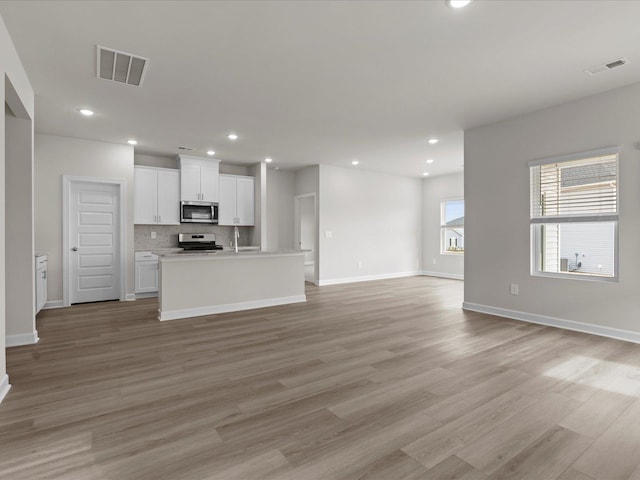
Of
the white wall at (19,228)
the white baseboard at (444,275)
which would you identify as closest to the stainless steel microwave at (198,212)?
the white wall at (19,228)

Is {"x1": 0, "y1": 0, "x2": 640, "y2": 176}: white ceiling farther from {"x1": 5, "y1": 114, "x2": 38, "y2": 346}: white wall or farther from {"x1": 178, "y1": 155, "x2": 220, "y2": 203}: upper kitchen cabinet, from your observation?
{"x1": 178, "y1": 155, "x2": 220, "y2": 203}: upper kitchen cabinet

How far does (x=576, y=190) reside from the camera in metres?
4.06

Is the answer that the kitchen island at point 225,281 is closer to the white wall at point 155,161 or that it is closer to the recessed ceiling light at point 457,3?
the white wall at point 155,161

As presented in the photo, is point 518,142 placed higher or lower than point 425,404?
higher

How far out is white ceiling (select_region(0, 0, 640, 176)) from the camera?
7.90 ft

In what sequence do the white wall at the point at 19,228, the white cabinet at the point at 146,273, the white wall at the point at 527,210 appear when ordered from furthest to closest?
the white cabinet at the point at 146,273, the white wall at the point at 527,210, the white wall at the point at 19,228

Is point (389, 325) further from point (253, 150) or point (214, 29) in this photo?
point (253, 150)

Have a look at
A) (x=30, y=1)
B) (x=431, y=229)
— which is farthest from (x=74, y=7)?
(x=431, y=229)

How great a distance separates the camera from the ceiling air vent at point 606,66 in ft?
10.0

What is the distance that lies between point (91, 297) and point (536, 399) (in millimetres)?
6407

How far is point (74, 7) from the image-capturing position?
92.7 inches

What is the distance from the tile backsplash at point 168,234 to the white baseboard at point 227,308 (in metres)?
2.46

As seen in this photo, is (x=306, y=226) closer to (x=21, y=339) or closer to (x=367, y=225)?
(x=367, y=225)

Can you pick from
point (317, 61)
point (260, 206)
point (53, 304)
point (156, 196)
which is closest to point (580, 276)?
point (317, 61)
